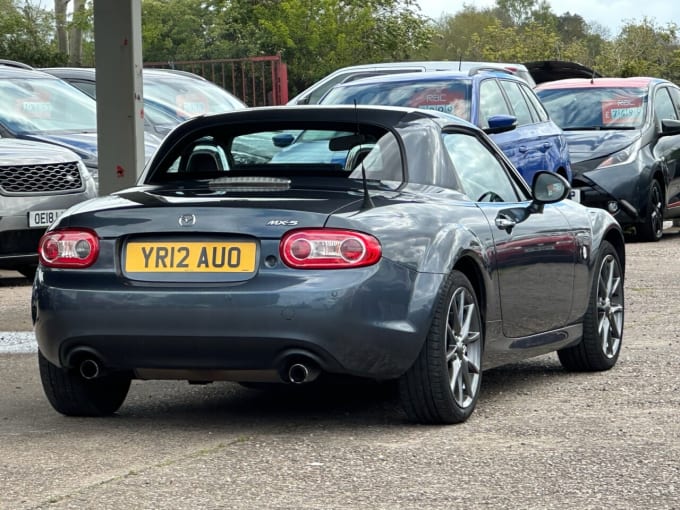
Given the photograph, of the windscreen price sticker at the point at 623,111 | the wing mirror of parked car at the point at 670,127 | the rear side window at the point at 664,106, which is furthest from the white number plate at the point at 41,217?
the rear side window at the point at 664,106

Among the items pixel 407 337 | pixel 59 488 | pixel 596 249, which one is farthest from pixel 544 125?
pixel 59 488

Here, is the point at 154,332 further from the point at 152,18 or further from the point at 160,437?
the point at 152,18

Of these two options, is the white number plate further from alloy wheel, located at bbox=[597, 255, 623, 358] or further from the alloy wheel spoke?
the alloy wheel spoke

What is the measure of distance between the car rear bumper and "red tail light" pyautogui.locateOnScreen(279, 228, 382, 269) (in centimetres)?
4

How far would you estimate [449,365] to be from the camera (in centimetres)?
641

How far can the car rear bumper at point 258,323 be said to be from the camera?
5.87 metres

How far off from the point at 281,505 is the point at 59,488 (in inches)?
31.0

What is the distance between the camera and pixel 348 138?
6758mm

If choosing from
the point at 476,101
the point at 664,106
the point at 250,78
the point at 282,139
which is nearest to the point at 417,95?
the point at 476,101

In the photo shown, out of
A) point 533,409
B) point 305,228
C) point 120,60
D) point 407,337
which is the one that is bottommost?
point 533,409

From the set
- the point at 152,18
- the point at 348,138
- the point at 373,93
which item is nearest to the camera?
the point at 348,138

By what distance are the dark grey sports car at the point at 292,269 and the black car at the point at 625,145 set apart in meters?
10.0

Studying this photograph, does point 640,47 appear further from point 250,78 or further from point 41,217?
point 41,217

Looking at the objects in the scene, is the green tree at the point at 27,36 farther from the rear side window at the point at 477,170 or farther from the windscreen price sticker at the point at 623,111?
the rear side window at the point at 477,170
